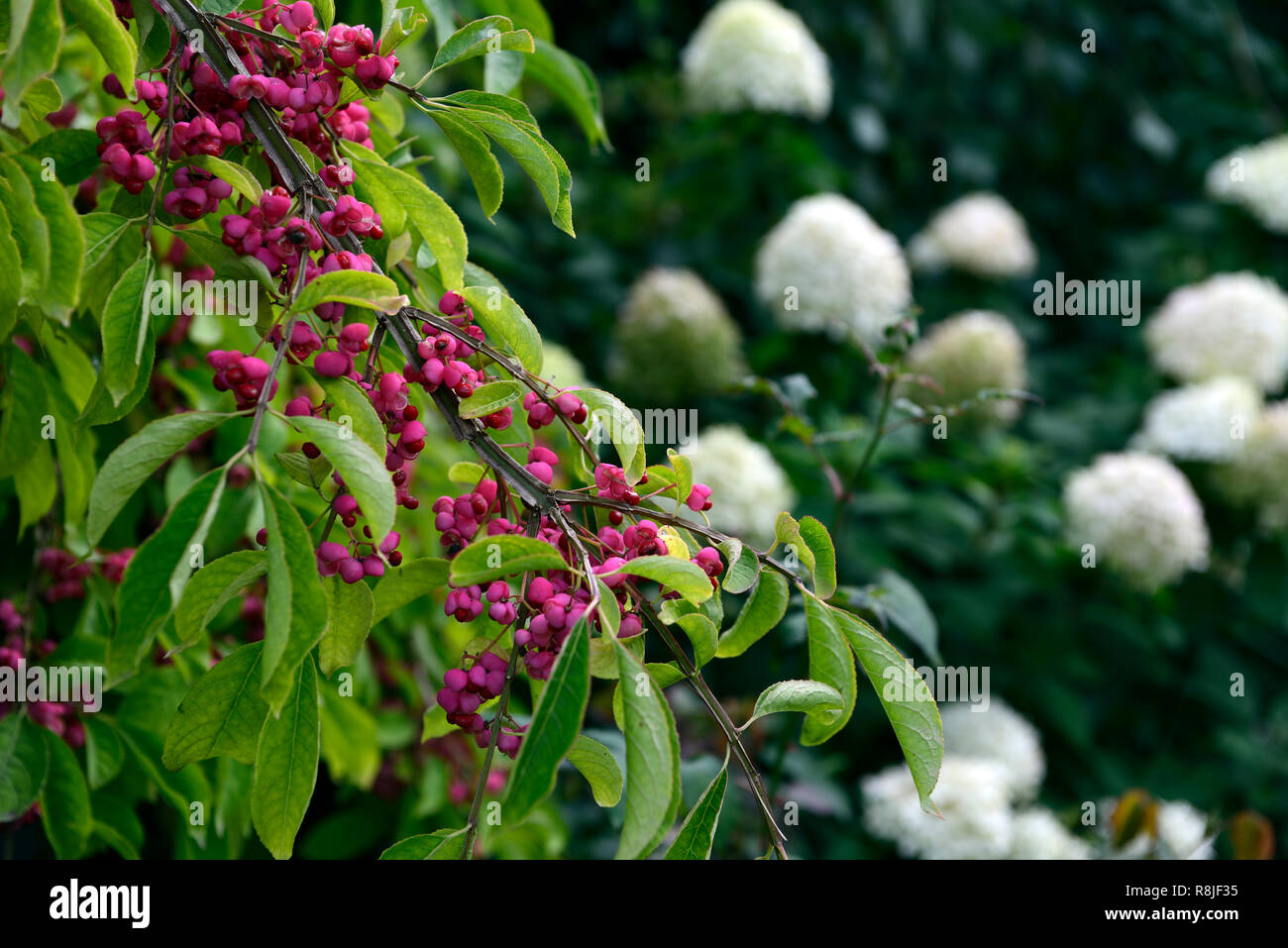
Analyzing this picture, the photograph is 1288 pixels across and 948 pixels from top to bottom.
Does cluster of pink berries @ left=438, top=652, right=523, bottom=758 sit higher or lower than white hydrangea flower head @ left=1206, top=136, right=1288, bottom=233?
lower

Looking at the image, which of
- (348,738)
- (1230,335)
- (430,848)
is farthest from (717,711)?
(1230,335)

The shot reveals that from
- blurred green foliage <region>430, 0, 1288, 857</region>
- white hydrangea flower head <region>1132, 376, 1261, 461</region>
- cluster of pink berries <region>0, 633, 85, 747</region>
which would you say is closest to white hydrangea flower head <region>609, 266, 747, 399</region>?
blurred green foliage <region>430, 0, 1288, 857</region>

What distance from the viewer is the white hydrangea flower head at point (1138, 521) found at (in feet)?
5.48

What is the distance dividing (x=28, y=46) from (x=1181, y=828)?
1.66m

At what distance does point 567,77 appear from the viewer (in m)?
0.86

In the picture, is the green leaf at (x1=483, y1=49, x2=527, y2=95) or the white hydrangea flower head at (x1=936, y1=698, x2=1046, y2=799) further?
the white hydrangea flower head at (x1=936, y1=698, x2=1046, y2=799)

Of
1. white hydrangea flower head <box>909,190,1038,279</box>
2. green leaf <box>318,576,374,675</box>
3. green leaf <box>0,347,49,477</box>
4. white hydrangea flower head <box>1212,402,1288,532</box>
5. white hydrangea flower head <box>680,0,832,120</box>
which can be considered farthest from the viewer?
white hydrangea flower head <box>909,190,1038,279</box>

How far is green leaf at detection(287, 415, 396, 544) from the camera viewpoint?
39cm

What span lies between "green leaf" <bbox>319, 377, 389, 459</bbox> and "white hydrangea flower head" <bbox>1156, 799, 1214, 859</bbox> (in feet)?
4.43

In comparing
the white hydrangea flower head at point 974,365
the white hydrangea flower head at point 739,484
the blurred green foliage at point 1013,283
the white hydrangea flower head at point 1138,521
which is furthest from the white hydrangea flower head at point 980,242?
the white hydrangea flower head at point 739,484

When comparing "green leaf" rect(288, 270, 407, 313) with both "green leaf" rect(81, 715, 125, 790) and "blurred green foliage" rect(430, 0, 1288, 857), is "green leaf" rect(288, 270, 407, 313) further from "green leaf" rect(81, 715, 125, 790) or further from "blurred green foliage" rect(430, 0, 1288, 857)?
"blurred green foliage" rect(430, 0, 1288, 857)

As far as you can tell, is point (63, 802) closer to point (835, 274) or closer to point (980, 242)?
point (835, 274)
